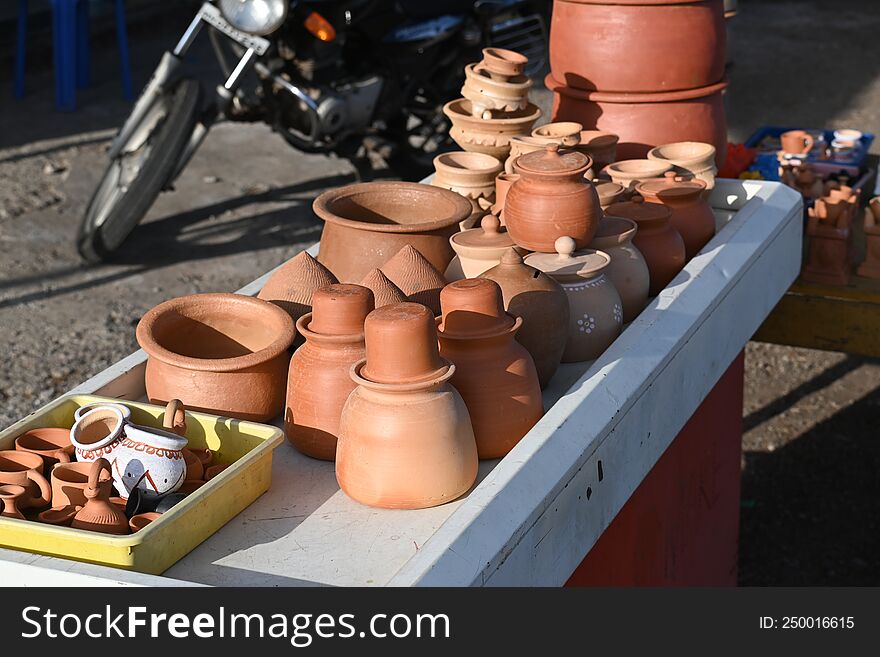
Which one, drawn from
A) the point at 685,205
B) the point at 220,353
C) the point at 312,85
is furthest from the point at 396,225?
the point at 312,85

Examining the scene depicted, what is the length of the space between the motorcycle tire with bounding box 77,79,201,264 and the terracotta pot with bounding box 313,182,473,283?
2541mm

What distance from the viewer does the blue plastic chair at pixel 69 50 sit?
262 inches

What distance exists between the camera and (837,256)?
8.80 feet

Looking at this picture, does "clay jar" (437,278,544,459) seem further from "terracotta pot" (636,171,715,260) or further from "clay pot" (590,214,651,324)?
"terracotta pot" (636,171,715,260)

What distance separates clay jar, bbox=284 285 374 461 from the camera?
1607 mm

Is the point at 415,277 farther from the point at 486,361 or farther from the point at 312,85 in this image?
the point at 312,85

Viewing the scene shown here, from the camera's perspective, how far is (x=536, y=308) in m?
1.75

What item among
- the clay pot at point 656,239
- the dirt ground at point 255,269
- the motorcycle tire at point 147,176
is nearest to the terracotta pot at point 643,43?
the clay pot at point 656,239

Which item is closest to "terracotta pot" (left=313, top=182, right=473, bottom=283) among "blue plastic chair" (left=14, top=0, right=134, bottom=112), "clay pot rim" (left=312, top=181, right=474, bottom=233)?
"clay pot rim" (left=312, top=181, right=474, bottom=233)

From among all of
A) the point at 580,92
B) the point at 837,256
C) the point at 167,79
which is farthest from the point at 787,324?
the point at 167,79

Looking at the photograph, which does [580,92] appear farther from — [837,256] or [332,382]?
[332,382]

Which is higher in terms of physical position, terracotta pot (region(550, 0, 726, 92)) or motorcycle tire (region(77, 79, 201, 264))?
terracotta pot (region(550, 0, 726, 92))

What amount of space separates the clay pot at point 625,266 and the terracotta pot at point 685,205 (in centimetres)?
22

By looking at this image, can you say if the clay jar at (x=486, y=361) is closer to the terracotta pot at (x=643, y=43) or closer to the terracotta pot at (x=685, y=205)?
the terracotta pot at (x=685, y=205)
